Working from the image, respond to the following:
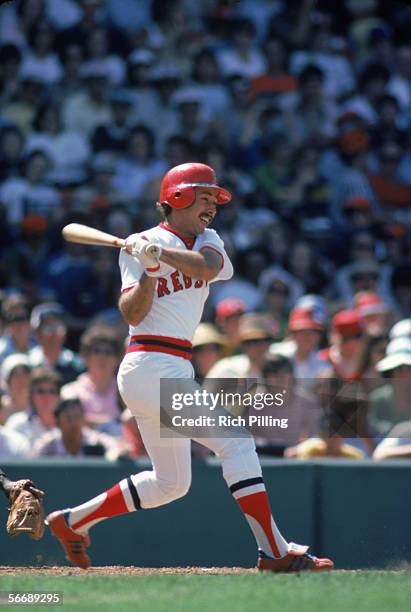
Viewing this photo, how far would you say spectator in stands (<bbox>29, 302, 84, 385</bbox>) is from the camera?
803 centimetres

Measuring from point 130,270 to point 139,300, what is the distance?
0.60ft

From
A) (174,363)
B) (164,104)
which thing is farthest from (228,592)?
(164,104)

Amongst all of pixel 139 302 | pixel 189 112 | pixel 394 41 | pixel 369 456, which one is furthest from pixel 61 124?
pixel 139 302

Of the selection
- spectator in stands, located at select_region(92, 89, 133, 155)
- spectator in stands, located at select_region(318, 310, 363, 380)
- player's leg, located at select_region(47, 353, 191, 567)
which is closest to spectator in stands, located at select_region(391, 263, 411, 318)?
spectator in stands, located at select_region(318, 310, 363, 380)

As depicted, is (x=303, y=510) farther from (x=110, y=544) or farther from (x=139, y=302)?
(x=139, y=302)

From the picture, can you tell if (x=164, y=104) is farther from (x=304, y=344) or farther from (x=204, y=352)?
(x=204, y=352)

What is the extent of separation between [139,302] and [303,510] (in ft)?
6.13

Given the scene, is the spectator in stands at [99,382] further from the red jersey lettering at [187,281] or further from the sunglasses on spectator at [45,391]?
the red jersey lettering at [187,281]

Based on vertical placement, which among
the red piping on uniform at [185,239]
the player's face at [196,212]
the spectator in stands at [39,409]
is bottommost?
the spectator in stands at [39,409]

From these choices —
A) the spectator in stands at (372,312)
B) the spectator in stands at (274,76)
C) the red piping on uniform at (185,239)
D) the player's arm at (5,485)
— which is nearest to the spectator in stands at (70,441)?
the player's arm at (5,485)

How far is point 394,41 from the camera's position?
1285 centimetres

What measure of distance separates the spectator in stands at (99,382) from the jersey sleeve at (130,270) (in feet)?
8.06

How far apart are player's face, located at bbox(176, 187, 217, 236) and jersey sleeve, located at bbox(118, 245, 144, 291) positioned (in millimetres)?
277

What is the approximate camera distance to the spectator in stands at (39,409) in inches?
281
